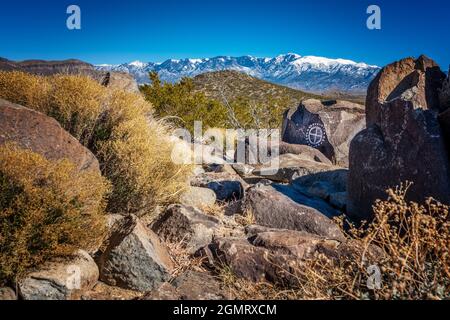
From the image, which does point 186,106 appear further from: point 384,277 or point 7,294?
point 384,277

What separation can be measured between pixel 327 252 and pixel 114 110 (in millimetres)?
4395

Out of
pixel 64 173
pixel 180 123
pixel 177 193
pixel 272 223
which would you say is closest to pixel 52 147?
pixel 64 173

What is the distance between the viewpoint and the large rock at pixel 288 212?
5.87m

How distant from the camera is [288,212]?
243 inches

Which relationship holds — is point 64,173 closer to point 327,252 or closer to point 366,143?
point 327,252

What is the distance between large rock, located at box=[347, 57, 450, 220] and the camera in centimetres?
532

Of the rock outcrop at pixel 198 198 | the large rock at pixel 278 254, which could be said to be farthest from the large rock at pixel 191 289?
the rock outcrop at pixel 198 198

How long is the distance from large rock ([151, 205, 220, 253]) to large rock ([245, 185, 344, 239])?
107cm

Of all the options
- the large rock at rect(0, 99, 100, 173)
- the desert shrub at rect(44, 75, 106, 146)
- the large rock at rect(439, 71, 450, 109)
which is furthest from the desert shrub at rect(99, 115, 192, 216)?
the large rock at rect(439, 71, 450, 109)

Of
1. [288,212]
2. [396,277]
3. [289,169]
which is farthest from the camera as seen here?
[289,169]

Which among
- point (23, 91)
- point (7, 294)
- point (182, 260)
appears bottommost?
point (182, 260)

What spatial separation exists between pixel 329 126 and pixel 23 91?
1222 centimetres

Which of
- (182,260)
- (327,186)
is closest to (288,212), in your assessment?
(182,260)

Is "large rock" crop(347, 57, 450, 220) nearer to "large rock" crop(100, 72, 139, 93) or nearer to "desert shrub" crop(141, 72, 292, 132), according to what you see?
"large rock" crop(100, 72, 139, 93)
